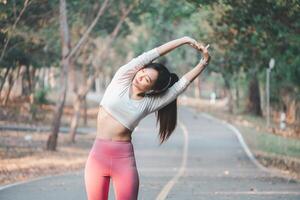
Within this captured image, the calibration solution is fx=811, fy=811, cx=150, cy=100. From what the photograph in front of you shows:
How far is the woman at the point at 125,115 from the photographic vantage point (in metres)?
5.98

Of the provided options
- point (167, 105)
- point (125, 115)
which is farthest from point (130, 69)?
point (167, 105)

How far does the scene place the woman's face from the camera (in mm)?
6109

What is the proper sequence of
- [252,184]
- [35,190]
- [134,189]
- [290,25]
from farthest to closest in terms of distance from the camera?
[290,25], [252,184], [35,190], [134,189]

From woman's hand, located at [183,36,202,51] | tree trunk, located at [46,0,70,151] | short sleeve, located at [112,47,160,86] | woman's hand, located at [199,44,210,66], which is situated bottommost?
tree trunk, located at [46,0,70,151]

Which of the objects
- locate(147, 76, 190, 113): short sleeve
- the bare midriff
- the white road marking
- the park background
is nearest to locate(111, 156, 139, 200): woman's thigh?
the bare midriff

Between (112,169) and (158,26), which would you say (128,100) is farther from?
(158,26)

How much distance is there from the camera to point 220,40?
24.9 m

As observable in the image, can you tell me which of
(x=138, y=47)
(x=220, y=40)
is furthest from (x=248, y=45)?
(x=138, y=47)

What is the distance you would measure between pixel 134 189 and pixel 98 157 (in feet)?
1.17

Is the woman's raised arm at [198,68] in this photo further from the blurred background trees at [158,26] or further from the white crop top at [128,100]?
the blurred background trees at [158,26]

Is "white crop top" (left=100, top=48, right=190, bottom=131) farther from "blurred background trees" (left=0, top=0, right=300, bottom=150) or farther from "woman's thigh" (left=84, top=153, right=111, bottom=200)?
"blurred background trees" (left=0, top=0, right=300, bottom=150)

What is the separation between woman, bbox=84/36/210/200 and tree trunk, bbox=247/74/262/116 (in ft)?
164

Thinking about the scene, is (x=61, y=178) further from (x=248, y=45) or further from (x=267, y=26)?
(x=248, y=45)

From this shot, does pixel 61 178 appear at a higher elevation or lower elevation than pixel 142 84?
lower
